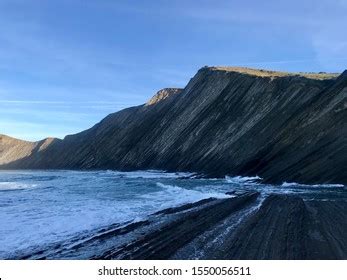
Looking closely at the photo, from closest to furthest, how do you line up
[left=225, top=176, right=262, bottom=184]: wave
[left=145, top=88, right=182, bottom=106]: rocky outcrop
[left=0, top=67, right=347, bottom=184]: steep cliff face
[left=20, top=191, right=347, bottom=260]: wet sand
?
[left=20, top=191, right=347, bottom=260]: wet sand
[left=0, top=67, right=347, bottom=184]: steep cliff face
[left=225, top=176, right=262, bottom=184]: wave
[left=145, top=88, right=182, bottom=106]: rocky outcrop

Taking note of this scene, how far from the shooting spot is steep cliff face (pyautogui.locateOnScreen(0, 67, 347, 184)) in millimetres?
32156

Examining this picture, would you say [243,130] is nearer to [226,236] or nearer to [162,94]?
[226,236]

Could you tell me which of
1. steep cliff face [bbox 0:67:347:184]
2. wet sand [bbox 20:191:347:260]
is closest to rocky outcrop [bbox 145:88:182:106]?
steep cliff face [bbox 0:67:347:184]

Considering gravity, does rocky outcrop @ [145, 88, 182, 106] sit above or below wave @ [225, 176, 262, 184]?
above

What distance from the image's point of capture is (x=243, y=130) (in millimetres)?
48219

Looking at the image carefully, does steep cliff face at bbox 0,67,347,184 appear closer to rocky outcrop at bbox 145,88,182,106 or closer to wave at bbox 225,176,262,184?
wave at bbox 225,176,262,184

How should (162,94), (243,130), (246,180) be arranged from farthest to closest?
1. (162,94)
2. (243,130)
3. (246,180)

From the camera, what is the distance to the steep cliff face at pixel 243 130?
1266 inches

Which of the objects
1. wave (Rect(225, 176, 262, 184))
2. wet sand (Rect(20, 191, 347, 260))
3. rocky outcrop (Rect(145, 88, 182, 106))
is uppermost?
rocky outcrop (Rect(145, 88, 182, 106))

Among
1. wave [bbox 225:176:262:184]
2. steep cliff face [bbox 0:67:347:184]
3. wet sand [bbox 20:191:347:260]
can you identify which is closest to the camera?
wet sand [bbox 20:191:347:260]

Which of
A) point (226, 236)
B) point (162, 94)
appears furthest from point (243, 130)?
point (162, 94)

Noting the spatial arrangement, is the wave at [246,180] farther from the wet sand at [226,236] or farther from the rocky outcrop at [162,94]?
the rocky outcrop at [162,94]

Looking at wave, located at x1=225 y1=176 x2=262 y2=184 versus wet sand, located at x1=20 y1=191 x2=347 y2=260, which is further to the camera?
wave, located at x1=225 y1=176 x2=262 y2=184

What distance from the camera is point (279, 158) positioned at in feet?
118
